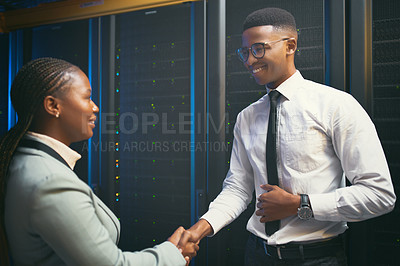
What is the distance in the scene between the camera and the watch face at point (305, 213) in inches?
47.9

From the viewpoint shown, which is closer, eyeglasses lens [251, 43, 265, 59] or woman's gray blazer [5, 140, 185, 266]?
woman's gray blazer [5, 140, 185, 266]

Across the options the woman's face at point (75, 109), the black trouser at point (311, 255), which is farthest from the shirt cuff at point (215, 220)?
the woman's face at point (75, 109)

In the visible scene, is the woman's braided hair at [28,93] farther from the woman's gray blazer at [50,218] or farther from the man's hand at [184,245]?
the man's hand at [184,245]

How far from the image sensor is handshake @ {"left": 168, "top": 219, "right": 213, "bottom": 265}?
1.32m

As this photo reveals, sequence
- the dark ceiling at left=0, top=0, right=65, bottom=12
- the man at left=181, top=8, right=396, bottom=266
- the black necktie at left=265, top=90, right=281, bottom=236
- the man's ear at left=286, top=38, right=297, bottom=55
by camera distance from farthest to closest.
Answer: the dark ceiling at left=0, top=0, right=65, bottom=12
the man's ear at left=286, top=38, right=297, bottom=55
the black necktie at left=265, top=90, right=281, bottom=236
the man at left=181, top=8, right=396, bottom=266

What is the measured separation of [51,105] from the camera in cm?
99

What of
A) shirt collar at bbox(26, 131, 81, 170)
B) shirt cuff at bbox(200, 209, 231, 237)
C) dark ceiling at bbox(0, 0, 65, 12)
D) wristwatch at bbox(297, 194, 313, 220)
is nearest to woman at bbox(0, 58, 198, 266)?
shirt collar at bbox(26, 131, 81, 170)

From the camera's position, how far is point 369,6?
4.77 ft

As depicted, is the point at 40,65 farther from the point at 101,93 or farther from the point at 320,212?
the point at 320,212

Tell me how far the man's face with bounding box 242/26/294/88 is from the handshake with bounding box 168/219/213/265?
2.44ft

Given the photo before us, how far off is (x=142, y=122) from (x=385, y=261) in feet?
4.97

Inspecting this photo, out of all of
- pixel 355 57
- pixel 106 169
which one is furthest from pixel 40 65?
pixel 355 57

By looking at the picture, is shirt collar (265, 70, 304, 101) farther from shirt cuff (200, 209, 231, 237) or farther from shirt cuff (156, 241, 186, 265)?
shirt cuff (156, 241, 186, 265)

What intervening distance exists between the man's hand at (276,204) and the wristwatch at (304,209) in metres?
0.02
